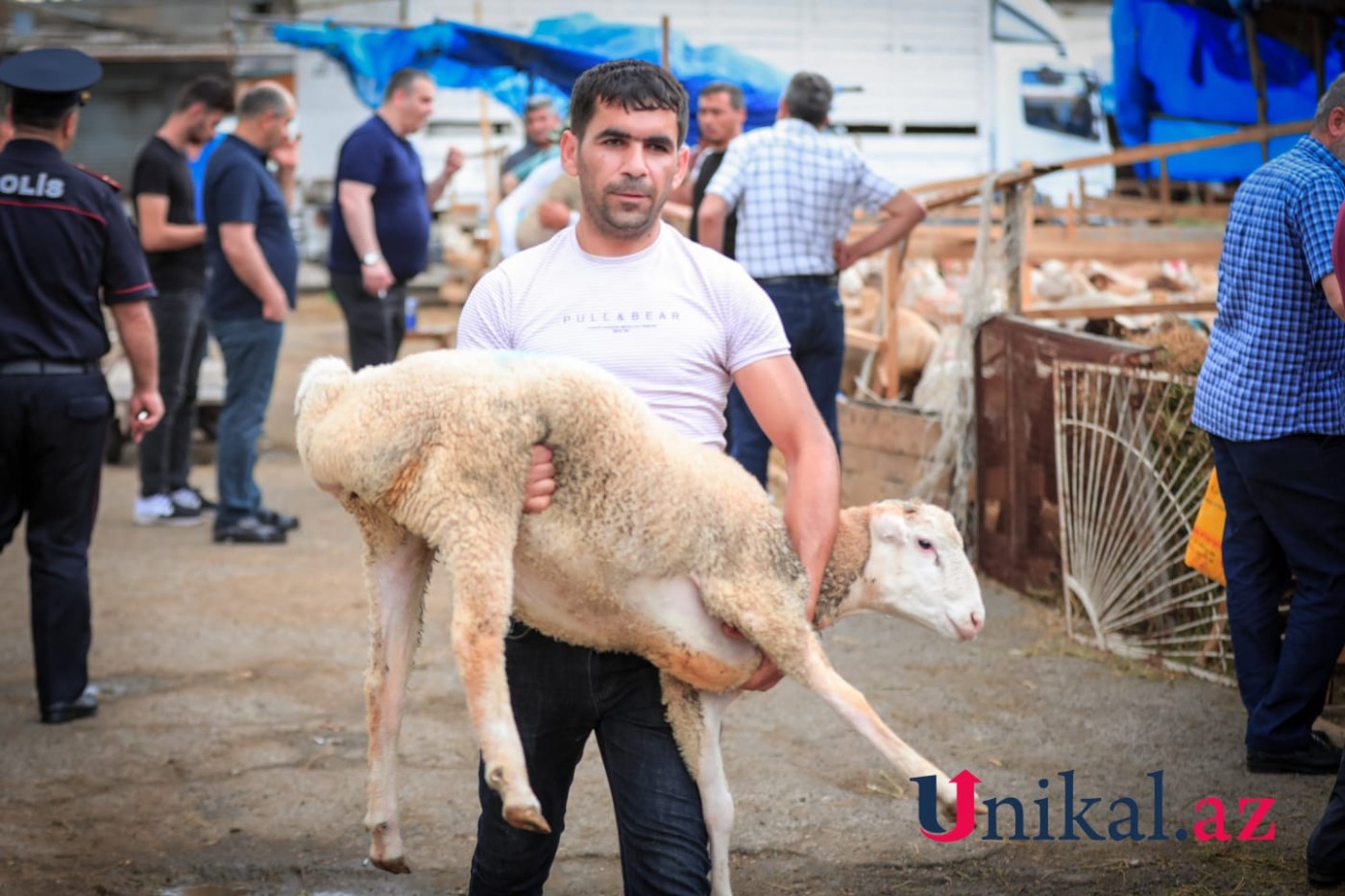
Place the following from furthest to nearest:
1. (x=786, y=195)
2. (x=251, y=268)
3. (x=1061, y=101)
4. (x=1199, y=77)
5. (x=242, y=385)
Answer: (x=1061, y=101), (x=1199, y=77), (x=242, y=385), (x=251, y=268), (x=786, y=195)

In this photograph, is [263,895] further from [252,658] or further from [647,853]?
[252,658]

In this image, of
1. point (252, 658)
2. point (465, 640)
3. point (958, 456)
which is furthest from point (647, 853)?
point (958, 456)

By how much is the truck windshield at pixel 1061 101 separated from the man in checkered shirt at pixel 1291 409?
1443 centimetres

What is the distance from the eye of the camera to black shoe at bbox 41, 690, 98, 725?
4.90m

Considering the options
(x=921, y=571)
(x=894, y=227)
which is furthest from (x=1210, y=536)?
(x=894, y=227)

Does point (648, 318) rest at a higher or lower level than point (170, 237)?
higher

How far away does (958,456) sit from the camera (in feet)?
22.0

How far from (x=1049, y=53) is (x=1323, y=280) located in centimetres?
1522

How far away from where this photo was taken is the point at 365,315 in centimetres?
736

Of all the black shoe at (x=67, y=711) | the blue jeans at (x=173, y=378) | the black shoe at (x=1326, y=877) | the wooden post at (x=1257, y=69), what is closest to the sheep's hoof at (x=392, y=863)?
the black shoe at (x=1326, y=877)

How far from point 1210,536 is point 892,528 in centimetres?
227

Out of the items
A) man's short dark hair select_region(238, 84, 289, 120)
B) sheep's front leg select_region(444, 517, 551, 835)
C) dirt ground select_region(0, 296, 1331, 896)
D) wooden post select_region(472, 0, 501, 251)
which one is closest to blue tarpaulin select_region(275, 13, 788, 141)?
wooden post select_region(472, 0, 501, 251)

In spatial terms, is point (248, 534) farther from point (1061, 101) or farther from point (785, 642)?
point (1061, 101)

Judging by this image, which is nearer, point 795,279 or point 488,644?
point 488,644
